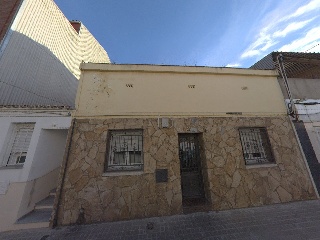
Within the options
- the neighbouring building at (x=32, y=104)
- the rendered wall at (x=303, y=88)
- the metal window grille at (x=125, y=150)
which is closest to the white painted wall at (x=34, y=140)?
the neighbouring building at (x=32, y=104)

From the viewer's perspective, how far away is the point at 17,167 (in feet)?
16.8

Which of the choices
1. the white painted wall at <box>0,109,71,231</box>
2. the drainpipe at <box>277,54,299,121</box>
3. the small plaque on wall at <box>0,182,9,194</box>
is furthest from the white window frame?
the drainpipe at <box>277,54,299,121</box>

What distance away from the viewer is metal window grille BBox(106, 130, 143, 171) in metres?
5.54

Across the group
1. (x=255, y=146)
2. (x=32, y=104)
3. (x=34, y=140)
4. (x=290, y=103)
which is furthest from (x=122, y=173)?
(x=290, y=103)

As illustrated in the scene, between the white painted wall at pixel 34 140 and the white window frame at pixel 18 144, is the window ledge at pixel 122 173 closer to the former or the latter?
the white painted wall at pixel 34 140

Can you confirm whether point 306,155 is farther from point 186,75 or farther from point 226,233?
point 186,75

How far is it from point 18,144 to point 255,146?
30.8 feet

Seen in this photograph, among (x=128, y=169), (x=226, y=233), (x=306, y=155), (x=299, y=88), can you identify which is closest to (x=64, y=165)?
(x=128, y=169)

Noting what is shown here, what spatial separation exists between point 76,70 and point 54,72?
2.07 meters

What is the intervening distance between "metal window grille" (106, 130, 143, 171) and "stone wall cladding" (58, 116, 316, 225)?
0.93 feet

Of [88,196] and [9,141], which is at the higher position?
[9,141]

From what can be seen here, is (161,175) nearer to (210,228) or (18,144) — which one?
(210,228)

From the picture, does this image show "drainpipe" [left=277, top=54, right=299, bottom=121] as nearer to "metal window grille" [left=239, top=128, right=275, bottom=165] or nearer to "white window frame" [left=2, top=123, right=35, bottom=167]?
"metal window grille" [left=239, top=128, right=275, bottom=165]

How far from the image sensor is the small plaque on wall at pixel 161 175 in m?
5.30
